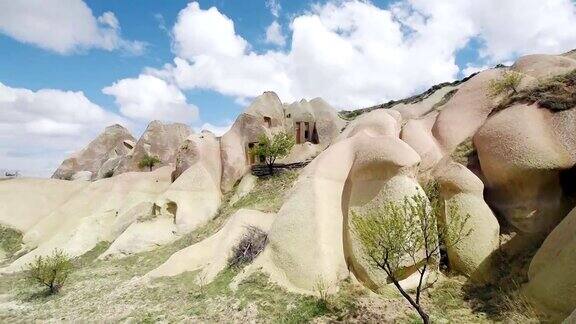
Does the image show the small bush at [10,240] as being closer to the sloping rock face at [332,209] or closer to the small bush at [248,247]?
the small bush at [248,247]

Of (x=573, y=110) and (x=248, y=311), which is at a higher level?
(x=573, y=110)

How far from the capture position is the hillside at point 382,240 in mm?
13445

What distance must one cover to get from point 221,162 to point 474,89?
1884 cm

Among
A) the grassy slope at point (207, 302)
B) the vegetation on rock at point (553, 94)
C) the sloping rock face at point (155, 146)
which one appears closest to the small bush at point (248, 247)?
the grassy slope at point (207, 302)

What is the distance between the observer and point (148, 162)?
130 feet

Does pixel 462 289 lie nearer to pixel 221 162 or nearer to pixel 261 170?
pixel 261 170

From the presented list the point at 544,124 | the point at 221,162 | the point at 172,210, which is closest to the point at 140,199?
the point at 172,210

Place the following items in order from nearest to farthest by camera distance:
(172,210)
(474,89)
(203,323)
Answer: (203,323) → (474,89) → (172,210)

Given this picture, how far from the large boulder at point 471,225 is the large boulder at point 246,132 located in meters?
18.4

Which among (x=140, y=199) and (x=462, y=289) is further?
(x=140, y=199)

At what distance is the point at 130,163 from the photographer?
41219mm

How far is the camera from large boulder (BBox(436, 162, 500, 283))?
14328 mm

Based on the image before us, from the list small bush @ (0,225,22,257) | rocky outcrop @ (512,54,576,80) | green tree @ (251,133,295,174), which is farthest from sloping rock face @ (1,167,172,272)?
rocky outcrop @ (512,54,576,80)

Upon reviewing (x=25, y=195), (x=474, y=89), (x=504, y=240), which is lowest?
(x=504, y=240)
